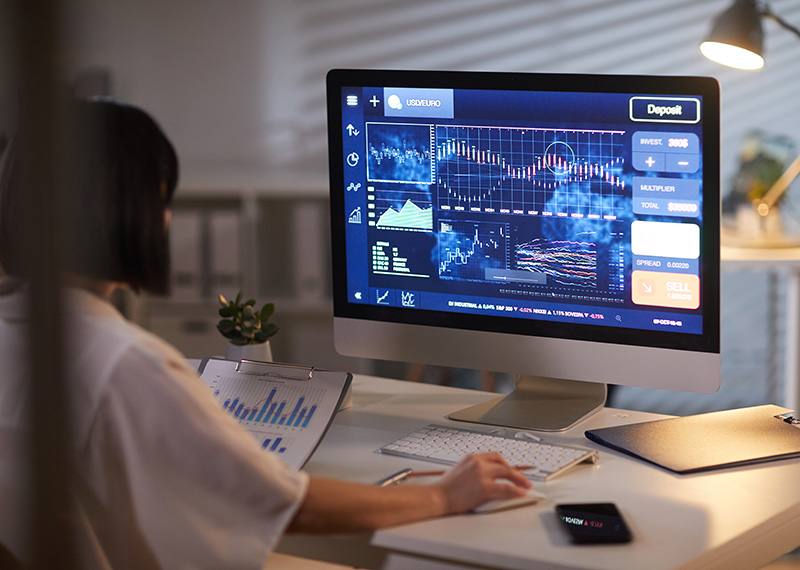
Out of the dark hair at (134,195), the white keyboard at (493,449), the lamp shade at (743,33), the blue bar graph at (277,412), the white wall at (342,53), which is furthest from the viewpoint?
the white wall at (342,53)

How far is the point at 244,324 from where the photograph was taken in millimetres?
1602

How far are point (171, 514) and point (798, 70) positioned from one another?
10.7 feet

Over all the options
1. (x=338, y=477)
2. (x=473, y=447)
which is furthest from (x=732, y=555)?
(x=338, y=477)

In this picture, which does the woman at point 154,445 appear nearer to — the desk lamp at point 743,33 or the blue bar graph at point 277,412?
the blue bar graph at point 277,412

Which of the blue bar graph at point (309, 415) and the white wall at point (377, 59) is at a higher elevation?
the white wall at point (377, 59)

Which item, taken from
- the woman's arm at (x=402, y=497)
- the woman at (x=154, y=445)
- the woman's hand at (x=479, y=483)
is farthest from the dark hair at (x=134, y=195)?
the woman's hand at (x=479, y=483)

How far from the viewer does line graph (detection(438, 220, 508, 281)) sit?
142cm

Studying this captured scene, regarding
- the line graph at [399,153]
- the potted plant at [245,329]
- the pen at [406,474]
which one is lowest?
the pen at [406,474]

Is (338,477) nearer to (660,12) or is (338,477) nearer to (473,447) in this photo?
(473,447)

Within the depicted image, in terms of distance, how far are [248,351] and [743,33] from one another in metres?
1.48

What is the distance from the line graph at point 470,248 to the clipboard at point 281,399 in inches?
9.7

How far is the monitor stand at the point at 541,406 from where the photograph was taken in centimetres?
Result: 143

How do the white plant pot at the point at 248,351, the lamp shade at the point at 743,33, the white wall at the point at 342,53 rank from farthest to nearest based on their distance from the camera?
the white wall at the point at 342,53, the lamp shade at the point at 743,33, the white plant pot at the point at 248,351

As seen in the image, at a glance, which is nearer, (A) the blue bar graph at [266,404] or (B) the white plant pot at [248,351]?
(A) the blue bar graph at [266,404]
